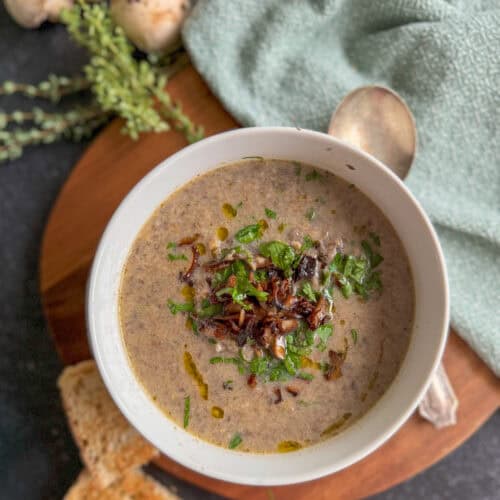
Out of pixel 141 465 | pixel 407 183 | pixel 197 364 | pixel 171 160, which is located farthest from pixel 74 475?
pixel 407 183

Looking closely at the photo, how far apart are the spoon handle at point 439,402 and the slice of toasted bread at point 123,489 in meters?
0.85

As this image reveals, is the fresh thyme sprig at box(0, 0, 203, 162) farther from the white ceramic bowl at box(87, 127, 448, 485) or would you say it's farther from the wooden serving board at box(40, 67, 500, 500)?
the white ceramic bowl at box(87, 127, 448, 485)

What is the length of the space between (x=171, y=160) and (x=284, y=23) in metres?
0.67

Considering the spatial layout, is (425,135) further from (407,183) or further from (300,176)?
(300,176)

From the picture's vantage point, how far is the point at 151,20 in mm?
1897

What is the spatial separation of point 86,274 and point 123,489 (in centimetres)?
69

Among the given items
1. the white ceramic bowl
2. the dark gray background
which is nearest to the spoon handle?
the white ceramic bowl

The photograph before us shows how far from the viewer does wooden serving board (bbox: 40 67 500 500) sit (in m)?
1.90

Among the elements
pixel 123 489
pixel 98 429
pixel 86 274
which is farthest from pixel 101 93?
pixel 123 489

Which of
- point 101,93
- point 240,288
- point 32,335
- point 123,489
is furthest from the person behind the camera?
point 32,335

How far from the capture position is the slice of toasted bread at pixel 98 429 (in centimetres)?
192

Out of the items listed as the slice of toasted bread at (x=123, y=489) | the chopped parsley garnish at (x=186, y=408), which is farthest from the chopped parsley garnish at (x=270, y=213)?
the slice of toasted bread at (x=123, y=489)

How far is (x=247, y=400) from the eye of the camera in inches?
64.7

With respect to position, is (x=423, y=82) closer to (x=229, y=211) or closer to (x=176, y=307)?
(x=229, y=211)
